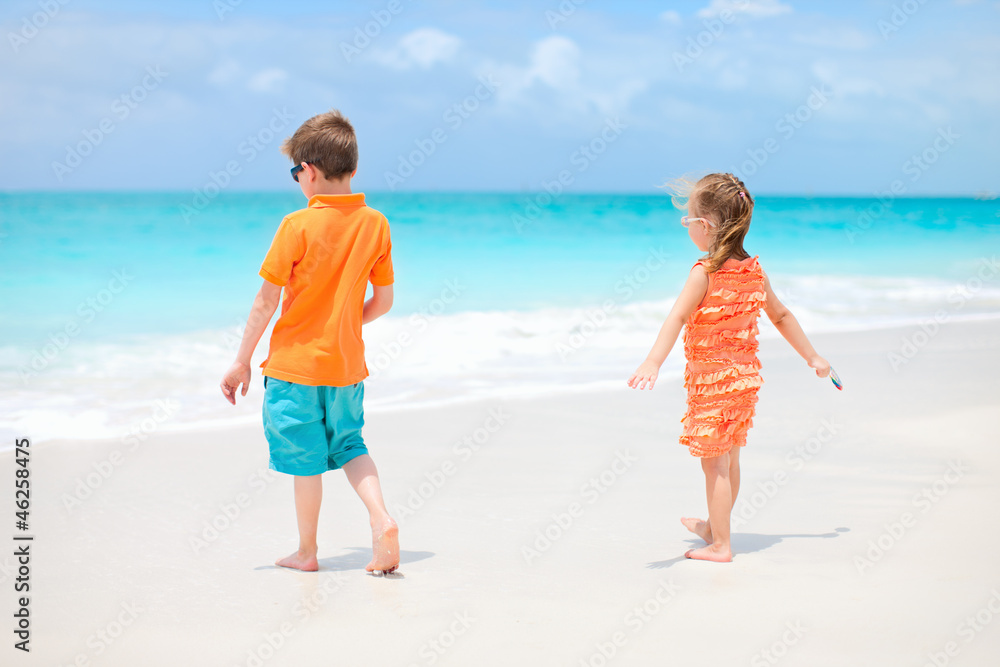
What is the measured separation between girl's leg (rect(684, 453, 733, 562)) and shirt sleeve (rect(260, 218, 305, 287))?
62.6 inches

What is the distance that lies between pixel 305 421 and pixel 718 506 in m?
1.47

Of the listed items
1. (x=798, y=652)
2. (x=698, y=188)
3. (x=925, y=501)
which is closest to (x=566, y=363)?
(x=925, y=501)

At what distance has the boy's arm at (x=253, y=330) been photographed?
2.79 m

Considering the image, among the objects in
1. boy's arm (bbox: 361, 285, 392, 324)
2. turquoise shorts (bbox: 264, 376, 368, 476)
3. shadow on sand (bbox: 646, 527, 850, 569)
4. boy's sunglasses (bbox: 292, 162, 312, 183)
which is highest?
boy's sunglasses (bbox: 292, 162, 312, 183)

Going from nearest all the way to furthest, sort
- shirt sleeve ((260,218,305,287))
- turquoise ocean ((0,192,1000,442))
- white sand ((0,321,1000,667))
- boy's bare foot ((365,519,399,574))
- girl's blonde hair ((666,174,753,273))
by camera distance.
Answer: white sand ((0,321,1000,667)) < shirt sleeve ((260,218,305,287)) < boy's bare foot ((365,519,399,574)) < girl's blonde hair ((666,174,753,273)) < turquoise ocean ((0,192,1000,442))

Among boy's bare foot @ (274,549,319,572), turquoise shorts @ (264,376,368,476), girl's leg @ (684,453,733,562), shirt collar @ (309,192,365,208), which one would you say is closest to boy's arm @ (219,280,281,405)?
turquoise shorts @ (264,376,368,476)

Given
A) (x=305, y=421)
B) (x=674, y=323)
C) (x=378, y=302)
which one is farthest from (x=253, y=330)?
A: (x=674, y=323)

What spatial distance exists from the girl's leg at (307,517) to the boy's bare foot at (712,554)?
4.38 feet

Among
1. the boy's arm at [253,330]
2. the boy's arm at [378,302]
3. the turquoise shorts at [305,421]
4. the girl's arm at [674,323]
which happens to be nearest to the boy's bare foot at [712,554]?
the girl's arm at [674,323]

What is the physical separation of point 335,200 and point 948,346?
21.0ft

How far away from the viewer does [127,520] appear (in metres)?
3.46

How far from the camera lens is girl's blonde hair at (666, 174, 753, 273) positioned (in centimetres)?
297

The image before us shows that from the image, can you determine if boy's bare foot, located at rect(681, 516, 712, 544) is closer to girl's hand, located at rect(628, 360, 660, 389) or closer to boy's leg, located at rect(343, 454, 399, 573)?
girl's hand, located at rect(628, 360, 660, 389)

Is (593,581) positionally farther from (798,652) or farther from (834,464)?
(834,464)
